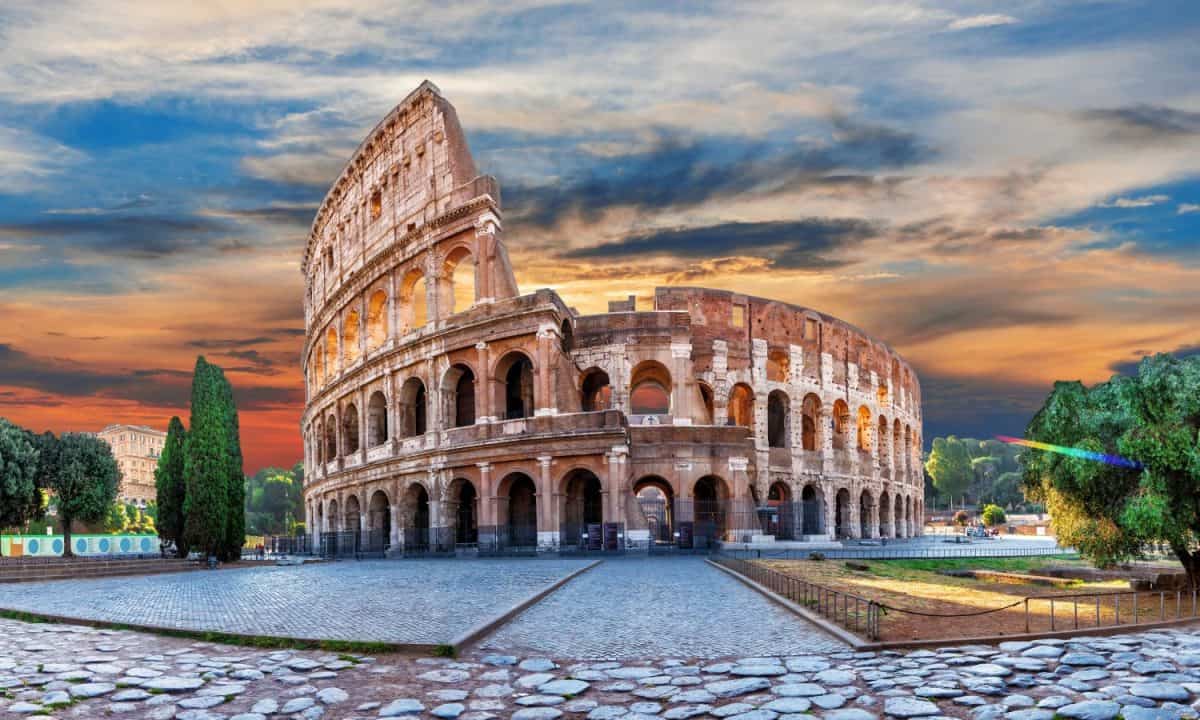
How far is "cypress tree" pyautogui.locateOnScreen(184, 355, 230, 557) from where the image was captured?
34781mm

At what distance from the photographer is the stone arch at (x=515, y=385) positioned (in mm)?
37281

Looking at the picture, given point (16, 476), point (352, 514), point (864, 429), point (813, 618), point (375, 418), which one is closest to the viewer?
point (813, 618)

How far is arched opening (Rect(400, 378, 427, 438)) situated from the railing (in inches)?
839

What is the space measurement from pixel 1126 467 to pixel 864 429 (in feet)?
123

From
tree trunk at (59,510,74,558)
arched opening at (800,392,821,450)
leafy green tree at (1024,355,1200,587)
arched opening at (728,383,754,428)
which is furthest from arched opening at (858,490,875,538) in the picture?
tree trunk at (59,510,74,558)

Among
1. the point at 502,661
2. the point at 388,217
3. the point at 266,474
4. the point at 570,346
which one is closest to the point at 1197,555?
the point at 502,661

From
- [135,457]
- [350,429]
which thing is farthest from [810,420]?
[135,457]

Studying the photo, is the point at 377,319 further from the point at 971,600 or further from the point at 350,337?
the point at 971,600

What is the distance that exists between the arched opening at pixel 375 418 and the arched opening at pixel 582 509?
431 inches

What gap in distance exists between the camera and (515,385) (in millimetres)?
40906

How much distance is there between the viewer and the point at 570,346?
41156 millimetres

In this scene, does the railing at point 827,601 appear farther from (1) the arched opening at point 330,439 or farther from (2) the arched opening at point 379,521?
(1) the arched opening at point 330,439

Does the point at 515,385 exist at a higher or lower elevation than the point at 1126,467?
higher

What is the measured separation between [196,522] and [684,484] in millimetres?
19259
